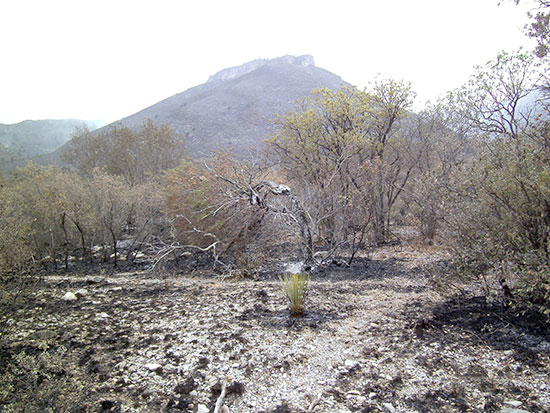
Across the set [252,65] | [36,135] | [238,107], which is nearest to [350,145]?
[238,107]

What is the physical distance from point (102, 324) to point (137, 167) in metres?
17.8

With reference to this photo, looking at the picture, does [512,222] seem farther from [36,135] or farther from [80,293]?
[36,135]

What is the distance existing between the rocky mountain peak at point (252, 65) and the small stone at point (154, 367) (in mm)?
82210

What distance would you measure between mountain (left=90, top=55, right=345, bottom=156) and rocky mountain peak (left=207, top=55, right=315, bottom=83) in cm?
370

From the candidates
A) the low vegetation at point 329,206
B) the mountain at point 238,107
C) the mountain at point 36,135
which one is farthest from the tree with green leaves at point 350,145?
the mountain at point 36,135

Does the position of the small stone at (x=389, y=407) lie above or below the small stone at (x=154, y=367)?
below

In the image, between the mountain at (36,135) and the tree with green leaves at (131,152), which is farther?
the mountain at (36,135)

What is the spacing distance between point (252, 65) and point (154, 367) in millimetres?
94455

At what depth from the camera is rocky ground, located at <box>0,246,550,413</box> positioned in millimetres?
2740

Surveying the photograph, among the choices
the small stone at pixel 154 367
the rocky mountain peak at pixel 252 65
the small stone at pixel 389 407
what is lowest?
the small stone at pixel 389 407

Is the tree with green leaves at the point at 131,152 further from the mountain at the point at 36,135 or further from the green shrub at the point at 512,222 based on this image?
the mountain at the point at 36,135

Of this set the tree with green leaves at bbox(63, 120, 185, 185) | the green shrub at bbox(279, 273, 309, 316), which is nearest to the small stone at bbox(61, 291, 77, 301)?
the green shrub at bbox(279, 273, 309, 316)

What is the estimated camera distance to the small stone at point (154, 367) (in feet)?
10.4

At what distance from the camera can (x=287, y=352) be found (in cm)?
355
